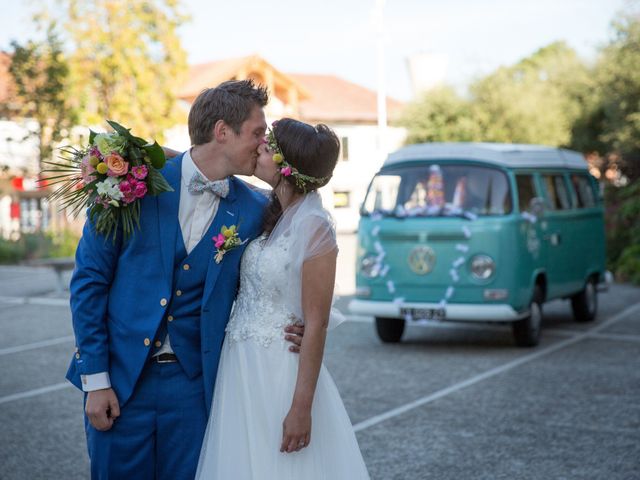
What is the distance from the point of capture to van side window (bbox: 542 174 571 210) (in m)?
12.9

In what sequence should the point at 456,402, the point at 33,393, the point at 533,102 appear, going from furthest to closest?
1. the point at 533,102
2. the point at 33,393
3. the point at 456,402

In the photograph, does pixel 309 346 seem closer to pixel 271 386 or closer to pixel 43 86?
pixel 271 386

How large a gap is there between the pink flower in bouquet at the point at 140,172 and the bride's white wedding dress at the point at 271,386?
52 cm

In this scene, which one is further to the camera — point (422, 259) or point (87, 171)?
point (422, 259)

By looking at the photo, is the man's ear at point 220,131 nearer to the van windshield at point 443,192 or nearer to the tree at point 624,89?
the van windshield at point 443,192

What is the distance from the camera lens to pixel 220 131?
3.87m

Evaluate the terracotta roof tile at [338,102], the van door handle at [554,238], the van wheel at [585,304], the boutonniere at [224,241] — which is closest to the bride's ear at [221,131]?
the boutonniere at [224,241]

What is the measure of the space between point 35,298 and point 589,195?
11.1 meters

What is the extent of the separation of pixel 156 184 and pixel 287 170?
1.68 ft

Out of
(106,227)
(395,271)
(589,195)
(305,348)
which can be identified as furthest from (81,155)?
(589,195)

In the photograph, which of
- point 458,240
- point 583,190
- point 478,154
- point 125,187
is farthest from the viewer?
point 583,190

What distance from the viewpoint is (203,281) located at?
12.5ft

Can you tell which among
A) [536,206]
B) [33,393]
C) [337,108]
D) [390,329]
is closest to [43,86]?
[390,329]

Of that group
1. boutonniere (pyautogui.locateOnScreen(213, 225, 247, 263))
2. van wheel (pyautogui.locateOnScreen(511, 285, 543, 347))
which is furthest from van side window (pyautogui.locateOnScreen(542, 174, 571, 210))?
boutonniere (pyautogui.locateOnScreen(213, 225, 247, 263))
